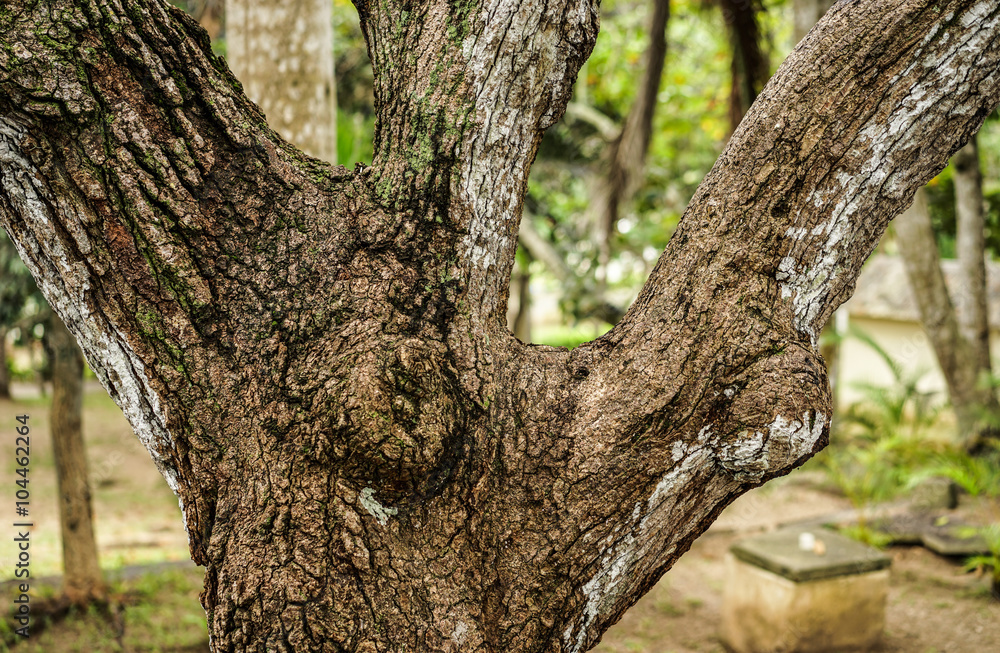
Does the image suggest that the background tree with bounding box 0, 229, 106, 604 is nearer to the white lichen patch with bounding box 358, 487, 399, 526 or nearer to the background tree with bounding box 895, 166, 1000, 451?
the white lichen patch with bounding box 358, 487, 399, 526

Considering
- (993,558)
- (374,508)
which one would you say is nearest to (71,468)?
(374,508)

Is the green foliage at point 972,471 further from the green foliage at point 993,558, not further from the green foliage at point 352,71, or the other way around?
the green foliage at point 352,71

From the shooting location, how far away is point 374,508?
4.37ft

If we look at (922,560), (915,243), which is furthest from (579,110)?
(922,560)

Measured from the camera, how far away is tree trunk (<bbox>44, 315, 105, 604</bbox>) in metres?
4.09

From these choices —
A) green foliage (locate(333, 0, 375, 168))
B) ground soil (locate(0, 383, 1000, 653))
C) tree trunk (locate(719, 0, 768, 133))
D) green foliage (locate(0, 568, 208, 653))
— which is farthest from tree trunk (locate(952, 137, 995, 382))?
green foliage (locate(0, 568, 208, 653))

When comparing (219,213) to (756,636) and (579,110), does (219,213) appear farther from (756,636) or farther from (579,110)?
(579,110)

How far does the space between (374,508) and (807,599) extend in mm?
3506

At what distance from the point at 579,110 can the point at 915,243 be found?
11.2ft

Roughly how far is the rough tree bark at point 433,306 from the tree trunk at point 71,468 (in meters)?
3.17

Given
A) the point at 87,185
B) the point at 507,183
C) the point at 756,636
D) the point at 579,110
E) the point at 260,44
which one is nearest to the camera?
the point at 87,185

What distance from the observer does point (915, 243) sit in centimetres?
586

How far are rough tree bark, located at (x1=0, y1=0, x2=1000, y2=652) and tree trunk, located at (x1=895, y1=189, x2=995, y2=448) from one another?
4939 mm

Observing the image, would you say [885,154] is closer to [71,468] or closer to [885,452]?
[71,468]
